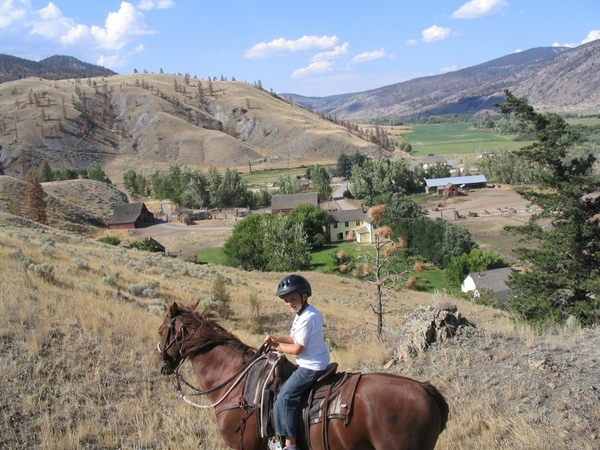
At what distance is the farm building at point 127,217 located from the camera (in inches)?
2879

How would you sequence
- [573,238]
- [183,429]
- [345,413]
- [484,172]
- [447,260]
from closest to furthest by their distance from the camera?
[345,413]
[183,429]
[573,238]
[447,260]
[484,172]

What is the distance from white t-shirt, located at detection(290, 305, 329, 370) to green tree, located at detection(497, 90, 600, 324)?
13936 millimetres

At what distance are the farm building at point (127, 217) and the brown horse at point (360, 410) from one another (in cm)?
7282

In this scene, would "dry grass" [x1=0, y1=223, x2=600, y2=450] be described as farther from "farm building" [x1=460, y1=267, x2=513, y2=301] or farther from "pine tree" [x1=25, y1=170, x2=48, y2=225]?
"pine tree" [x1=25, y1=170, x2=48, y2=225]

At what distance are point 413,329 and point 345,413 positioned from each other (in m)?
4.82

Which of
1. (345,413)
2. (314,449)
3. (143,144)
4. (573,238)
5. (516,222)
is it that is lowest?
(516,222)

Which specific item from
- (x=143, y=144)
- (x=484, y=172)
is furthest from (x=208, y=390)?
(x=143, y=144)

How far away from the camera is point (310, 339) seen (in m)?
4.86

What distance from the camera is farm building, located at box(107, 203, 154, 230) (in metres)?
73.1

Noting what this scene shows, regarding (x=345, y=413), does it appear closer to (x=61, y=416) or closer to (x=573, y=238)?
(x=61, y=416)

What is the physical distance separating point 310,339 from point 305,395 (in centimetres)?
62

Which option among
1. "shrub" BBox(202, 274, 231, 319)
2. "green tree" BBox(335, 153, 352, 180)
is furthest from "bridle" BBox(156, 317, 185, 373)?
"green tree" BBox(335, 153, 352, 180)

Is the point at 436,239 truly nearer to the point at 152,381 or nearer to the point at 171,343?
the point at 152,381

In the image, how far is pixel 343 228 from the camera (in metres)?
67.5
